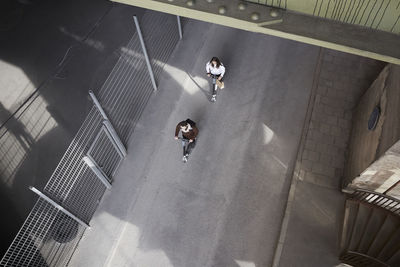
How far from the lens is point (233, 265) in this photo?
654 cm

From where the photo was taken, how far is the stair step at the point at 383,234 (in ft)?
19.5

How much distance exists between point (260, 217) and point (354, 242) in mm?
2004

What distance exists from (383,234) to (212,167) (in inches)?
157

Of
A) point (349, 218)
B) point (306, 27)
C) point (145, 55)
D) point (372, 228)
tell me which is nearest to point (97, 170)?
point (145, 55)

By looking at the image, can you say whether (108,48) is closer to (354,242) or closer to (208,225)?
(208,225)

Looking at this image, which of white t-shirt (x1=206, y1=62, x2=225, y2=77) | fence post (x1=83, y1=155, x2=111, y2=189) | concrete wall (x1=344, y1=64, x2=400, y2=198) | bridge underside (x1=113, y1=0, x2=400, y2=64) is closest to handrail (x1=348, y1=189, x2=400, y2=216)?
concrete wall (x1=344, y1=64, x2=400, y2=198)

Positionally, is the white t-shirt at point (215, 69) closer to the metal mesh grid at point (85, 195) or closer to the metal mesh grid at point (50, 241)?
the metal mesh grid at point (85, 195)

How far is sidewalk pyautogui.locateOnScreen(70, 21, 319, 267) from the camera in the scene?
674 centimetres

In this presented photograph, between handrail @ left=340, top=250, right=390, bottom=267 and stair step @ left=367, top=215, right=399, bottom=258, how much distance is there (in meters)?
0.33

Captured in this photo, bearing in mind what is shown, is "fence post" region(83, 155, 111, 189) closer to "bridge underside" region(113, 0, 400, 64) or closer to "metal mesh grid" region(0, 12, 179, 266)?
"metal mesh grid" region(0, 12, 179, 266)

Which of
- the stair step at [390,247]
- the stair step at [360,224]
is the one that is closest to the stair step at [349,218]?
the stair step at [360,224]

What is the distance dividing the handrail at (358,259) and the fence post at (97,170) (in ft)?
17.8

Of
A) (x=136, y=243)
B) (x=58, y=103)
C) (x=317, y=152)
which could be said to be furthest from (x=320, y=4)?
(x=58, y=103)

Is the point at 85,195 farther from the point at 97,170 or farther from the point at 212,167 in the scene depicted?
the point at 212,167
